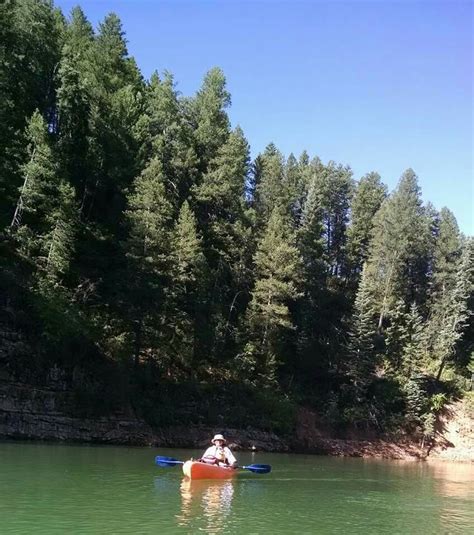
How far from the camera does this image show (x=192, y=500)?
18594 mm

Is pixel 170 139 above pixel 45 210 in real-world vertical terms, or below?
above

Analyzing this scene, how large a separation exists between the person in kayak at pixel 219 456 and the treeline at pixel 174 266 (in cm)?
1204

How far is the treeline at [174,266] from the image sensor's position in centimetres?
3656

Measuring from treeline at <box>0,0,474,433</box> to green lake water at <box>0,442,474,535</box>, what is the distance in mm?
10189

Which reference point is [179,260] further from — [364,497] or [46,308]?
[364,497]

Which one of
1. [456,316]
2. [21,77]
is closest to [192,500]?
[21,77]

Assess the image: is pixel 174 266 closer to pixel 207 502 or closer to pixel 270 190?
pixel 207 502

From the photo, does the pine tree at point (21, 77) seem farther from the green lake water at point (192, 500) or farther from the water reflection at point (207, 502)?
the water reflection at point (207, 502)

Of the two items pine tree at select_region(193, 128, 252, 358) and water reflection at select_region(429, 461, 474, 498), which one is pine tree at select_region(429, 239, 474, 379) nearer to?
water reflection at select_region(429, 461, 474, 498)

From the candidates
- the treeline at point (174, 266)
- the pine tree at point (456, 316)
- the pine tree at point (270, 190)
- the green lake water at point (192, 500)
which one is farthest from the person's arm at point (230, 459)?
the pine tree at point (456, 316)

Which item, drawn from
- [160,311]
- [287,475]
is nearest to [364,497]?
[287,475]

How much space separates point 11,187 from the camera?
38.3 m

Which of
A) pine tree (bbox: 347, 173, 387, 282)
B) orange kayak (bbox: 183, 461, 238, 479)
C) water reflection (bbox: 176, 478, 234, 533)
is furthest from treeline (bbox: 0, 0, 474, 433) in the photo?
water reflection (bbox: 176, 478, 234, 533)

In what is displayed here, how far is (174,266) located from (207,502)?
22.4 metres
